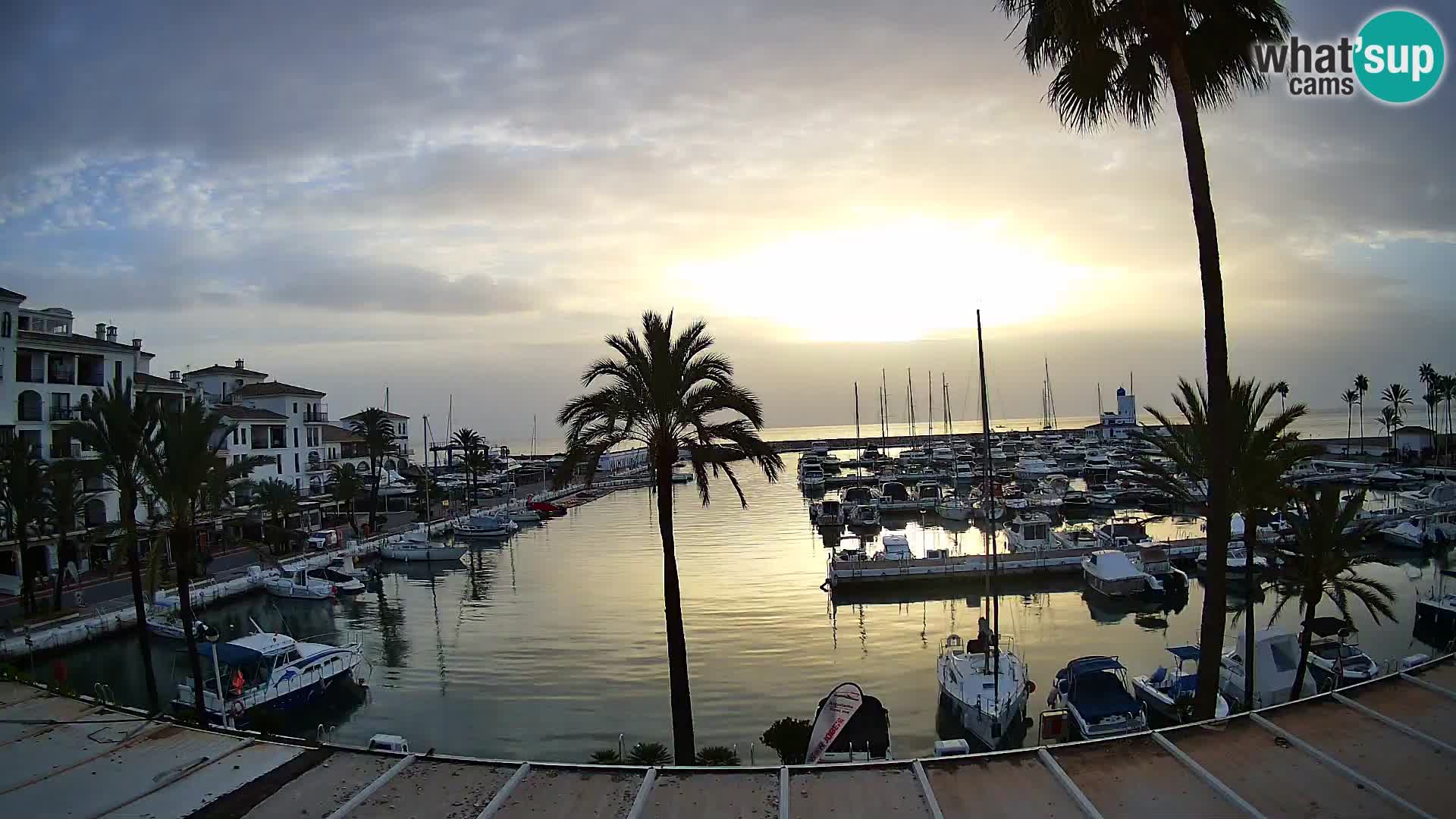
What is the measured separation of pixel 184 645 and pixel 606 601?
1685 cm

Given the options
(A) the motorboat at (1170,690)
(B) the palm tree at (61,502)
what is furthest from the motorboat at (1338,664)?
(B) the palm tree at (61,502)

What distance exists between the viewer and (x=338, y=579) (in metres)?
43.1

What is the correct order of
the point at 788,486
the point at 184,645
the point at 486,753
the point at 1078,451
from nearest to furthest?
the point at 486,753
the point at 184,645
the point at 788,486
the point at 1078,451

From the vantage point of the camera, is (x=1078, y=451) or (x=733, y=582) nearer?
(x=733, y=582)

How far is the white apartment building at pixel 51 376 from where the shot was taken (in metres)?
37.2

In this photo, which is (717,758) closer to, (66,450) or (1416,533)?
(66,450)

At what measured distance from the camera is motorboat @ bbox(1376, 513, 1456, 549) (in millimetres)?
43156

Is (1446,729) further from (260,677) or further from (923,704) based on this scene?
(260,677)

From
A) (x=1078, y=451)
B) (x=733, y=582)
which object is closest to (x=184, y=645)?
(x=733, y=582)

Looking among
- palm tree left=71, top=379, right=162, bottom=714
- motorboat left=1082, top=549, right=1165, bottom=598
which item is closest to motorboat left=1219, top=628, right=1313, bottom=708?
motorboat left=1082, top=549, right=1165, bottom=598

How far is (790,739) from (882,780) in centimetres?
819

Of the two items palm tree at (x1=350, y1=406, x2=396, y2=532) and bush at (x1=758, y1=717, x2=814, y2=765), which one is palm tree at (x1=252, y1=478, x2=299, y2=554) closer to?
palm tree at (x1=350, y1=406, x2=396, y2=532)

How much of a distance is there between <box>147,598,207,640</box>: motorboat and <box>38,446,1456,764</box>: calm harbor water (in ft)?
2.71

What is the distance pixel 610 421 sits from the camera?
54.4ft
